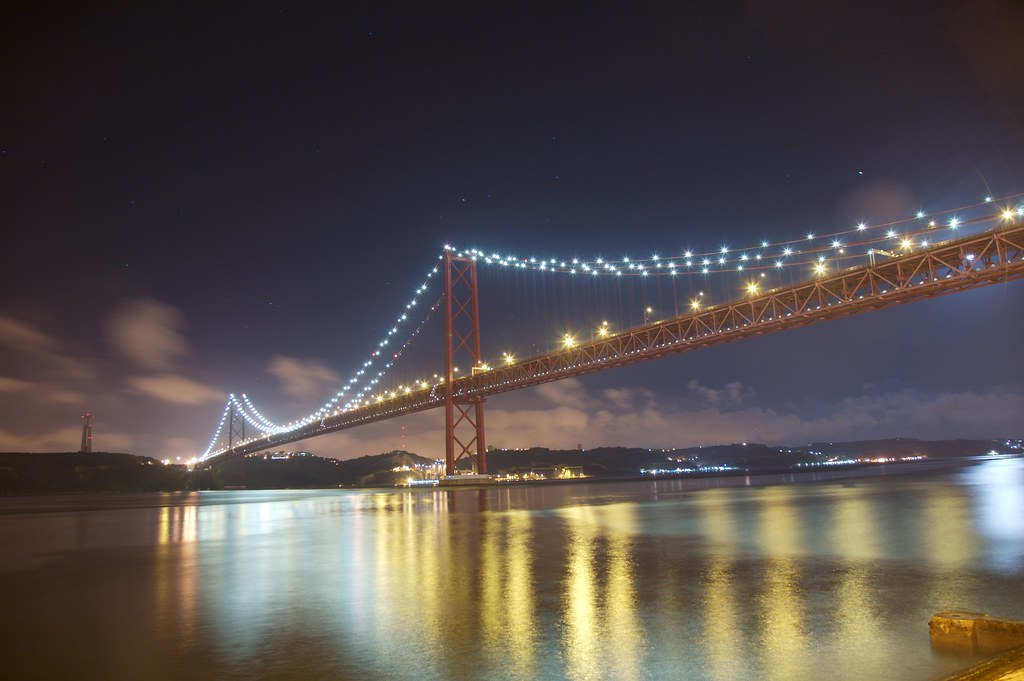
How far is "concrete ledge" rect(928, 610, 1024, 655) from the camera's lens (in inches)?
227

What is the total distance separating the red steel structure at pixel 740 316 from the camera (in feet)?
105

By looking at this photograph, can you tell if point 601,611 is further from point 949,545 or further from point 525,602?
point 949,545

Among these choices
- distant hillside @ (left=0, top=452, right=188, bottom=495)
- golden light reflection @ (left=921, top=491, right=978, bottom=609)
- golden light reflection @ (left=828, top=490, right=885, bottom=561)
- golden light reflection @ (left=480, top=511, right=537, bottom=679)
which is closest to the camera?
golden light reflection @ (left=480, top=511, right=537, bottom=679)

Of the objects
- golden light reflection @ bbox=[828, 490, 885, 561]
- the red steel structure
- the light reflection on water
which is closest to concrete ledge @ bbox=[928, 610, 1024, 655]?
the light reflection on water

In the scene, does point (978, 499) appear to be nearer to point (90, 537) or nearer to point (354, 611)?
point (354, 611)

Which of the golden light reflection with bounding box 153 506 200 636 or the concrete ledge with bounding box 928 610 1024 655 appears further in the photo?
the golden light reflection with bounding box 153 506 200 636

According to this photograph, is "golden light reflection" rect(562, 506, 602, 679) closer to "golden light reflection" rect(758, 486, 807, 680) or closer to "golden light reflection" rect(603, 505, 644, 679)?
"golden light reflection" rect(603, 505, 644, 679)

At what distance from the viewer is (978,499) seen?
2550cm

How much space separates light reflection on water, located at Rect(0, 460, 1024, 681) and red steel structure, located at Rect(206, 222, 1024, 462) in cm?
1908

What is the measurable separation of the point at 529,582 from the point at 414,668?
4191mm

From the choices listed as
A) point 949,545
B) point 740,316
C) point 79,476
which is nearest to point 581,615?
point 949,545

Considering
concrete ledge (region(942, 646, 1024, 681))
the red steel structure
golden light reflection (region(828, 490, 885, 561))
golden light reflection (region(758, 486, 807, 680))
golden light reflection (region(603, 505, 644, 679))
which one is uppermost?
the red steel structure

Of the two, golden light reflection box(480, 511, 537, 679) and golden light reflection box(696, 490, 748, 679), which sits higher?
golden light reflection box(480, 511, 537, 679)

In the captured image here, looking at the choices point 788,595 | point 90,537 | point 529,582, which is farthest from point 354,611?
point 90,537
